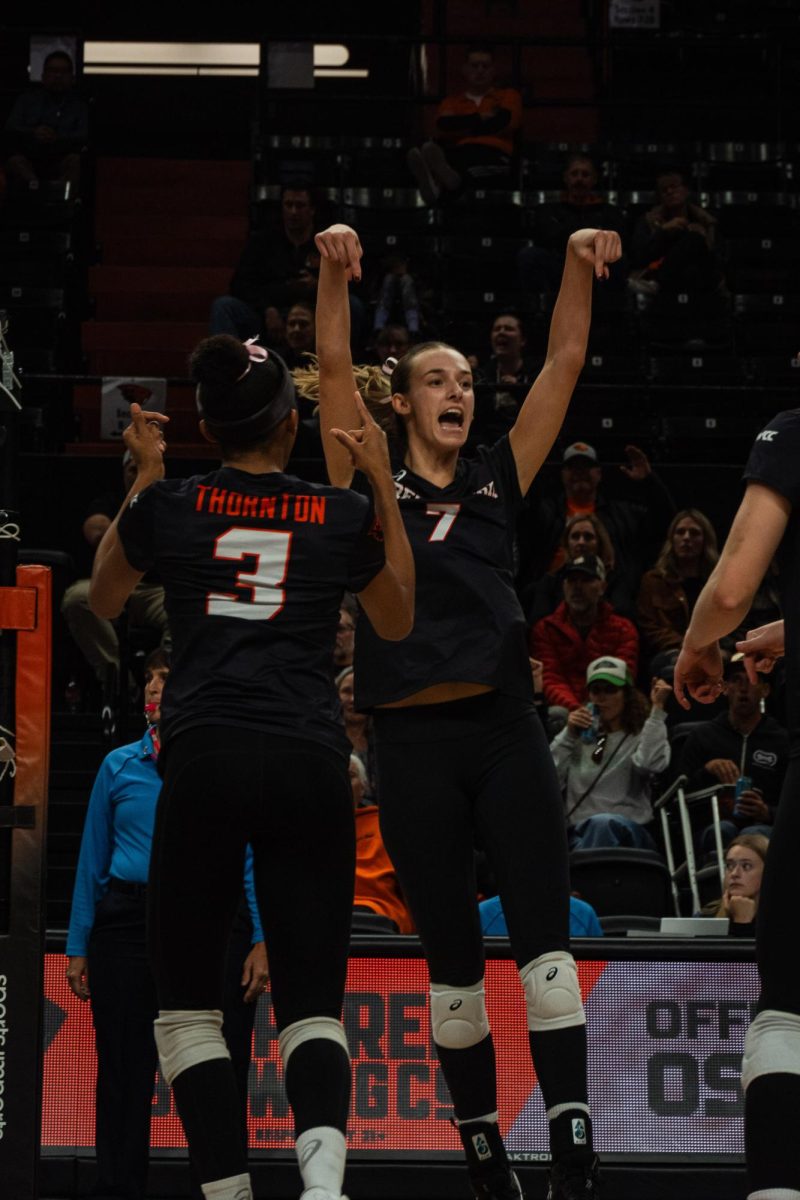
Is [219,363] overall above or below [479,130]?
below

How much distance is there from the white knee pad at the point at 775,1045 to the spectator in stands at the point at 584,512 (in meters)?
7.57

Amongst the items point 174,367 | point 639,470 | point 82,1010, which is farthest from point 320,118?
point 82,1010

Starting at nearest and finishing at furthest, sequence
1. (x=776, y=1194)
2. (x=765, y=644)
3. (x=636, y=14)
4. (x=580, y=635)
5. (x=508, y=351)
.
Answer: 1. (x=776, y=1194)
2. (x=765, y=644)
3. (x=580, y=635)
4. (x=508, y=351)
5. (x=636, y=14)

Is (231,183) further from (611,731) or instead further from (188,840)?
(188,840)

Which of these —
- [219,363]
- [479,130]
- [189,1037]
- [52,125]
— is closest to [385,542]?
[219,363]

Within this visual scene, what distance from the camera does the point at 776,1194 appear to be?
3184mm

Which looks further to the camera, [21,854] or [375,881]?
[375,881]

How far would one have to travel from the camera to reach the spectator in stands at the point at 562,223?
1349cm

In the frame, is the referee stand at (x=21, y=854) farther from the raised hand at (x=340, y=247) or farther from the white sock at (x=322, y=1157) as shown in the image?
the white sock at (x=322, y=1157)

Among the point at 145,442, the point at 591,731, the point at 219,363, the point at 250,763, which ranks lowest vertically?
the point at 591,731

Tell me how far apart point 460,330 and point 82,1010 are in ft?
25.7

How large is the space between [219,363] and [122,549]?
0.43 metres

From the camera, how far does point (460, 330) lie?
13.1 metres

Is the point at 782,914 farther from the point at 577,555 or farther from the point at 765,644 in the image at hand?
the point at 577,555
